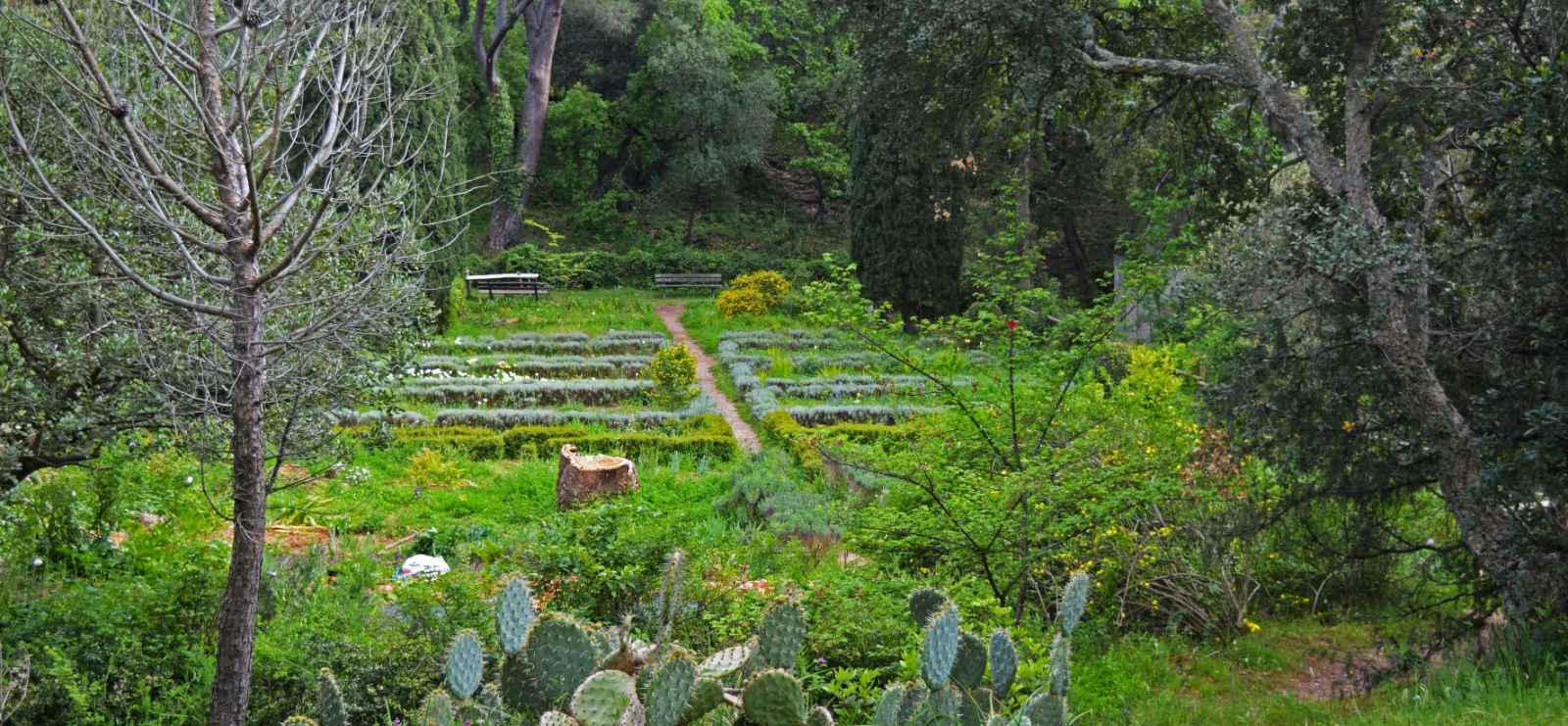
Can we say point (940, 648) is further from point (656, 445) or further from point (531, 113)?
point (531, 113)

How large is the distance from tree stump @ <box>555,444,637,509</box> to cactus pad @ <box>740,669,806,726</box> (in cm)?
661

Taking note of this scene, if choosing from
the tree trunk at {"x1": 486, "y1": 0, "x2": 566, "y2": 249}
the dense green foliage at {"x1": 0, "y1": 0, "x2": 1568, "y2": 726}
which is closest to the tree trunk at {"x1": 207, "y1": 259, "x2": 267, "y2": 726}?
the dense green foliage at {"x1": 0, "y1": 0, "x2": 1568, "y2": 726}

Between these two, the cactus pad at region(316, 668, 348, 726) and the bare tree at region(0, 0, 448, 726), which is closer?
the cactus pad at region(316, 668, 348, 726)

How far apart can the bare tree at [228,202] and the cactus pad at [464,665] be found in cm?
161

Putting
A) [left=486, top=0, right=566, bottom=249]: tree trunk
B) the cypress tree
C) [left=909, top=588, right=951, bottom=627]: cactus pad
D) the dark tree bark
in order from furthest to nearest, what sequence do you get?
[left=486, top=0, right=566, bottom=249]: tree trunk < the cypress tree < the dark tree bark < [left=909, top=588, right=951, bottom=627]: cactus pad

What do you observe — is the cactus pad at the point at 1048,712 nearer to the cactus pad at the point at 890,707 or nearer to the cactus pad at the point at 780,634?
the cactus pad at the point at 890,707

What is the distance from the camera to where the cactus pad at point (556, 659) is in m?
2.80

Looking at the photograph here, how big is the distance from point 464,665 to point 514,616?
319 millimetres

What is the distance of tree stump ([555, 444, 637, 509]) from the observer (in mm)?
9219

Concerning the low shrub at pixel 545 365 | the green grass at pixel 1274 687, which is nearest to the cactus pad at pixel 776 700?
the green grass at pixel 1274 687

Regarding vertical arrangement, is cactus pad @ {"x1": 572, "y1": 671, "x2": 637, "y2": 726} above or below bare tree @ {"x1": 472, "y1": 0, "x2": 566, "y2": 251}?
below

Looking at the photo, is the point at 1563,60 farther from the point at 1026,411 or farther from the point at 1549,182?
the point at 1026,411

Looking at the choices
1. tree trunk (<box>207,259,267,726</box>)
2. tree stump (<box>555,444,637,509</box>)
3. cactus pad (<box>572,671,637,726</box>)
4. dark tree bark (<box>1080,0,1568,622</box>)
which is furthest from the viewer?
tree stump (<box>555,444,637,509</box>)

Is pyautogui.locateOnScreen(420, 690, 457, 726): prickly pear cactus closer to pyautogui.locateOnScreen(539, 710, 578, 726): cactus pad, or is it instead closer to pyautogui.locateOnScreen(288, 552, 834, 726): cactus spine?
pyautogui.locateOnScreen(288, 552, 834, 726): cactus spine
